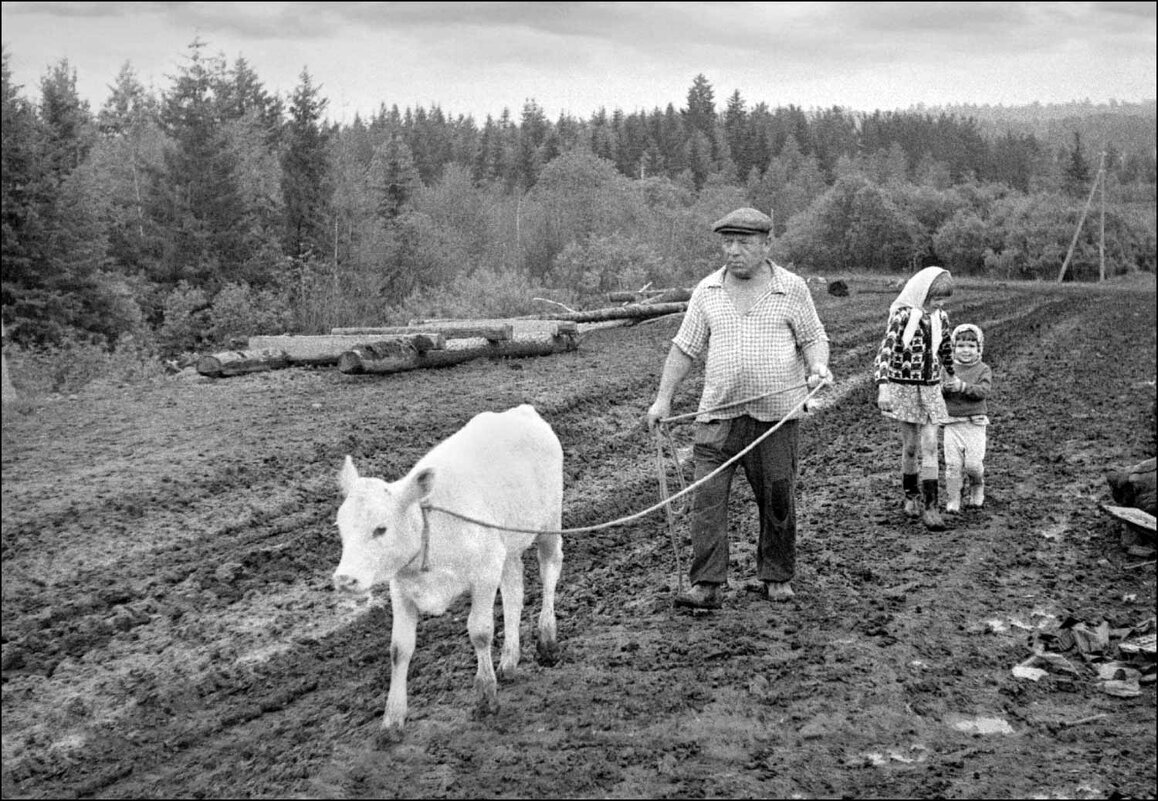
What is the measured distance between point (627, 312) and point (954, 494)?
16337 millimetres

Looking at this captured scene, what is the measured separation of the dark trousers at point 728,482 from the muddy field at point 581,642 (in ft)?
1.20

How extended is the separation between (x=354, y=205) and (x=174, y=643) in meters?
41.3

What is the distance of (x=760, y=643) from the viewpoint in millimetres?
6363

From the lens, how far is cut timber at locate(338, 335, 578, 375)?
53.9 feet

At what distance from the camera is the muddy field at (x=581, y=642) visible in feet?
16.3

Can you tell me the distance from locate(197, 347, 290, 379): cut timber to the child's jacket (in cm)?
1073

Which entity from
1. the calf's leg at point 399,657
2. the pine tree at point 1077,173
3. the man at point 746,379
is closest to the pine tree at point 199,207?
the man at point 746,379

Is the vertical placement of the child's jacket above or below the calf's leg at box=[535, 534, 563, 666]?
above

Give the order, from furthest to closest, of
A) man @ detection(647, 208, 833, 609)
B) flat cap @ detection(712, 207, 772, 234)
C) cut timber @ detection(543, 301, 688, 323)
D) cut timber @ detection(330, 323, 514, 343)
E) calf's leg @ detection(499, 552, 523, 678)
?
cut timber @ detection(543, 301, 688, 323) → cut timber @ detection(330, 323, 514, 343) → man @ detection(647, 208, 833, 609) → flat cap @ detection(712, 207, 772, 234) → calf's leg @ detection(499, 552, 523, 678)

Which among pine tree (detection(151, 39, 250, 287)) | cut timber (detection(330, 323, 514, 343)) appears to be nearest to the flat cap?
cut timber (detection(330, 323, 514, 343))

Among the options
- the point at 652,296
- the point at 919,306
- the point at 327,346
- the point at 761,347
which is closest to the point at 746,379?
the point at 761,347

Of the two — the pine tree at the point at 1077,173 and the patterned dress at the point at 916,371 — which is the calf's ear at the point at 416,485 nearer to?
the patterned dress at the point at 916,371

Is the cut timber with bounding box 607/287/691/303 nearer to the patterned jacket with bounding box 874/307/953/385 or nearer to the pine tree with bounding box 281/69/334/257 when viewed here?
the pine tree with bounding box 281/69/334/257

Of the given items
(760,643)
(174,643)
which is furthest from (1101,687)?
(174,643)
